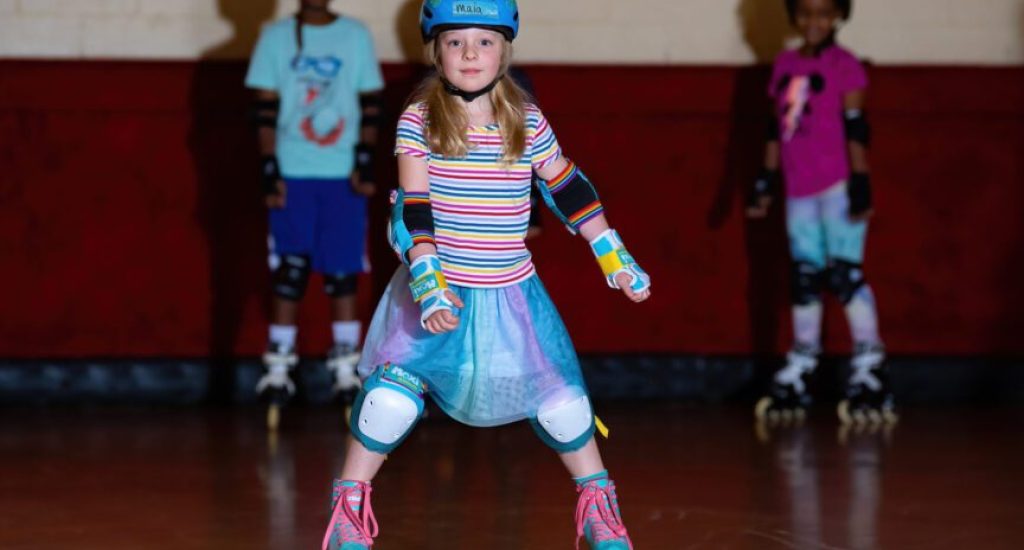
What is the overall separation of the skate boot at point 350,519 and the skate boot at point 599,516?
42 centimetres

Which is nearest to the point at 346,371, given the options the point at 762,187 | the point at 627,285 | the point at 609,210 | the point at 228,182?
the point at 228,182

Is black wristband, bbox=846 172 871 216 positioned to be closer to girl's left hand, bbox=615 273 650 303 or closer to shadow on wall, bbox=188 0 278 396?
shadow on wall, bbox=188 0 278 396

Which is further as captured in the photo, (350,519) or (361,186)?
(361,186)

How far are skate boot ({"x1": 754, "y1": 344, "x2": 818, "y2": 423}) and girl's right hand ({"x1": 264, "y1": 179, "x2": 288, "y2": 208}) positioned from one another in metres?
1.78

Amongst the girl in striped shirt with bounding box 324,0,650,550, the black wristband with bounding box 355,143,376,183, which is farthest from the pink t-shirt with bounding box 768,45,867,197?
the girl in striped shirt with bounding box 324,0,650,550

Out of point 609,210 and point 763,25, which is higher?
point 763,25

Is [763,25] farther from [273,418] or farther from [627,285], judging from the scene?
[627,285]

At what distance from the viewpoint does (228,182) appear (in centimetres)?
583

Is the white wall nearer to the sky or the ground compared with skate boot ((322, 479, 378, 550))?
nearer to the sky

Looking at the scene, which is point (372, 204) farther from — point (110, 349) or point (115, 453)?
point (115, 453)

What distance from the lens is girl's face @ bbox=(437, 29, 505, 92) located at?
3.16 meters

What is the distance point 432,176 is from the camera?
10.4 feet

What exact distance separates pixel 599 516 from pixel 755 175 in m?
3.05

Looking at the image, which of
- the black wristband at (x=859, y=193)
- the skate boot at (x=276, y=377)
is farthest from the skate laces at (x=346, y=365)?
the black wristband at (x=859, y=193)
